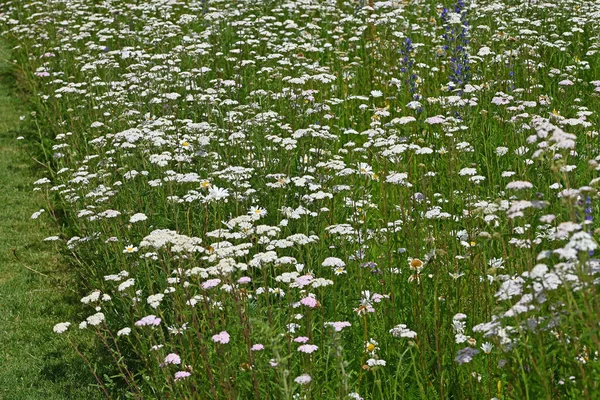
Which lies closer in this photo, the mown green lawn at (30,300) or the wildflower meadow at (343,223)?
the wildflower meadow at (343,223)

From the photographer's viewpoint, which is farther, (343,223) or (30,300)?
(30,300)

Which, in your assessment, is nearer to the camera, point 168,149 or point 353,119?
point 168,149

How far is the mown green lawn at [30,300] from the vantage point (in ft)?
14.2

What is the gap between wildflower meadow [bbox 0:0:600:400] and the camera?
2.93 metres

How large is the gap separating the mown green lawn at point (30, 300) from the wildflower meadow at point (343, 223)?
12 centimetres

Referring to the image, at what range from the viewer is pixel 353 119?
693 cm

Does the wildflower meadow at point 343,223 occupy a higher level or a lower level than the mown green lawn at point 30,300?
higher

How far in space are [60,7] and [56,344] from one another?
6.76 metres

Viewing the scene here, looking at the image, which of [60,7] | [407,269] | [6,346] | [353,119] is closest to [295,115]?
[353,119]

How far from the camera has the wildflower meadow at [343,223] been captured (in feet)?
9.60

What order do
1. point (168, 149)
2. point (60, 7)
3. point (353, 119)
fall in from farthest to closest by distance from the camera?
point (60, 7), point (353, 119), point (168, 149)

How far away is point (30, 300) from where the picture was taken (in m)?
5.28

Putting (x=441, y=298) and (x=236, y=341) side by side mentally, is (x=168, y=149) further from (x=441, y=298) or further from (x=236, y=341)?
(x=441, y=298)

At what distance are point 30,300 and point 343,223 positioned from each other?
2.20m
